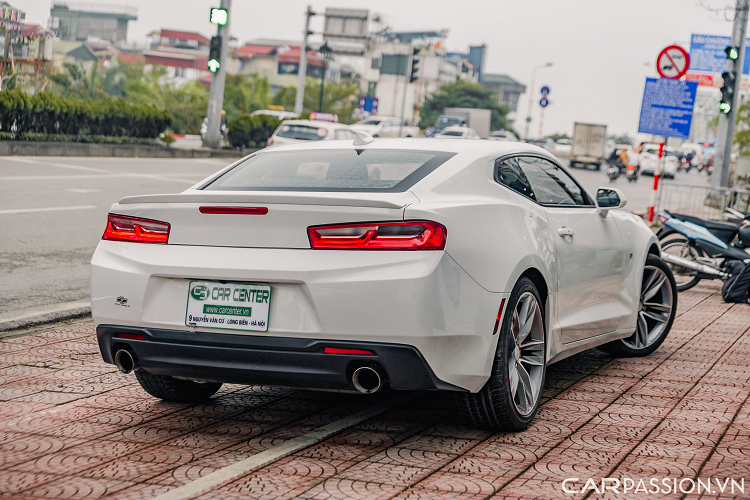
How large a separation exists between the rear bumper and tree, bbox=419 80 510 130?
108m

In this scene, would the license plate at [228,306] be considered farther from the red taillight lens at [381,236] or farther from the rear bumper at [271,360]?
the red taillight lens at [381,236]

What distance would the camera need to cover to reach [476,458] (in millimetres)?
4199

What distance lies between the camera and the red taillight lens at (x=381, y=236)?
4.00 metres

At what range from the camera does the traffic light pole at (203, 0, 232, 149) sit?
26.9 meters

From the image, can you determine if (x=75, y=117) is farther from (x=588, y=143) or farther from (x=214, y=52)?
(x=588, y=143)

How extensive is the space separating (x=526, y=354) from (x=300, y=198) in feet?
5.05

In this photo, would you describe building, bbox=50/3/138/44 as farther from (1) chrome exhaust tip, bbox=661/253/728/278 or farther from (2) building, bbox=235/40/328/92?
(1) chrome exhaust tip, bbox=661/253/728/278

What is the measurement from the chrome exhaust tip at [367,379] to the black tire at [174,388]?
4.08ft

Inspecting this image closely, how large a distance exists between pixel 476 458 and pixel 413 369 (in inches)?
21.0

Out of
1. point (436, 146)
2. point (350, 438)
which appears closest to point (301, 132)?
point (436, 146)

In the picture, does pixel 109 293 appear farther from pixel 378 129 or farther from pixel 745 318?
pixel 378 129

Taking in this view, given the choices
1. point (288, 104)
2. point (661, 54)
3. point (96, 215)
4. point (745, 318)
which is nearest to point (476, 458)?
point (745, 318)

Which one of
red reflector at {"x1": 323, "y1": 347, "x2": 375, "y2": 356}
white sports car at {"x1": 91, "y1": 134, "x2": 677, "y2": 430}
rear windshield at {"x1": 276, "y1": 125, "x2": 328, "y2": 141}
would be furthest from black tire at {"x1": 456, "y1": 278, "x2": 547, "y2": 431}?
rear windshield at {"x1": 276, "y1": 125, "x2": 328, "y2": 141}

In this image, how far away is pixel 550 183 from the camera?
565 centimetres
